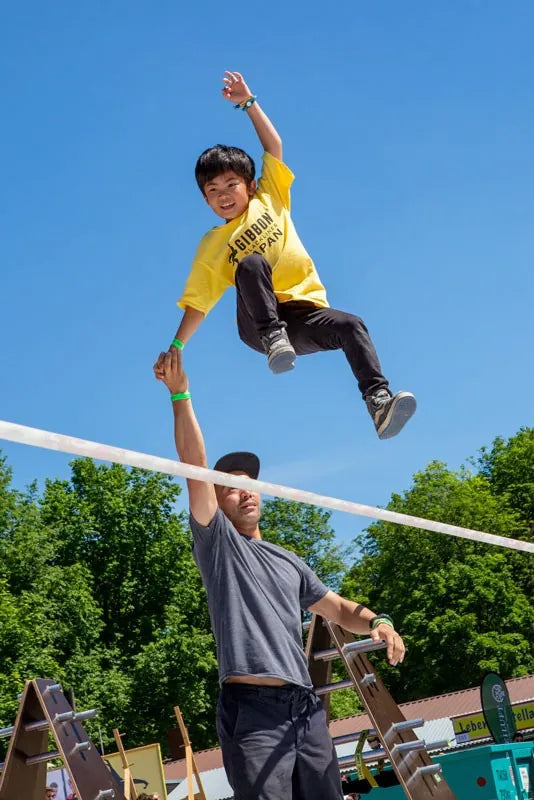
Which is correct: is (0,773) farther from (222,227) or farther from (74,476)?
(74,476)

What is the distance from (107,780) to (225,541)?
1.21 meters

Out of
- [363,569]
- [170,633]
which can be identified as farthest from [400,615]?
[170,633]

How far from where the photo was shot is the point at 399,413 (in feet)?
16.5

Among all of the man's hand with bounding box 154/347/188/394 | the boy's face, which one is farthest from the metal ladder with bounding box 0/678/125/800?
the boy's face

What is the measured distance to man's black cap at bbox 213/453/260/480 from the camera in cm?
492

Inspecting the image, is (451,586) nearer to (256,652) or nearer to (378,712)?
(378,712)

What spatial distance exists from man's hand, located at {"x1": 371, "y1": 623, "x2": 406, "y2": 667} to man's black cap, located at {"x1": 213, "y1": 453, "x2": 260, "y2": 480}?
3.13 ft

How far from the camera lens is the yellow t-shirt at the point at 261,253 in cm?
536

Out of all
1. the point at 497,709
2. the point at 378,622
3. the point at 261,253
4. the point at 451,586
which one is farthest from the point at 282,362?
the point at 451,586

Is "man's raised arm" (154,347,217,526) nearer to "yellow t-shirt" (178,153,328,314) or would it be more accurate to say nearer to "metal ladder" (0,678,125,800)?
"yellow t-shirt" (178,153,328,314)

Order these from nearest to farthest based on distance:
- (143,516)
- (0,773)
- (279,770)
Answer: (279,770) < (0,773) < (143,516)

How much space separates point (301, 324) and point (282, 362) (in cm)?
52

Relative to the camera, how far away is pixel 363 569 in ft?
139

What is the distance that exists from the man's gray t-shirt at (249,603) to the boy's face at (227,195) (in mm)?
1841
